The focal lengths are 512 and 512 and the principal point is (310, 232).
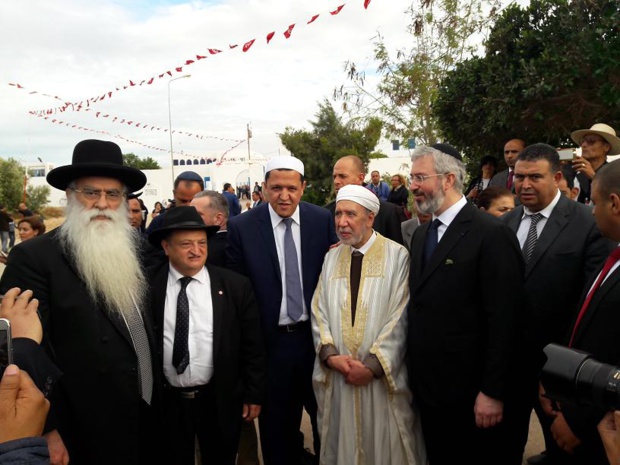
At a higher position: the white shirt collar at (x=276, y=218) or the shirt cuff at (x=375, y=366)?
the white shirt collar at (x=276, y=218)

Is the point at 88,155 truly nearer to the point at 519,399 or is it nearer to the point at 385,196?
the point at 519,399

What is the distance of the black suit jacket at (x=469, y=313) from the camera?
9.39 feet

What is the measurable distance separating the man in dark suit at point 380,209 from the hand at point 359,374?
179 centimetres

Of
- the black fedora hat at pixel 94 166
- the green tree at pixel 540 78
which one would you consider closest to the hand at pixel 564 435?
the black fedora hat at pixel 94 166

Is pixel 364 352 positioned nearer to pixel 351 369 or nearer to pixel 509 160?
pixel 351 369

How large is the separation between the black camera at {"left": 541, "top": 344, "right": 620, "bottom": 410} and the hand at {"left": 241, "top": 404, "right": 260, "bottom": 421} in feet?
6.40

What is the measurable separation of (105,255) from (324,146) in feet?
78.7

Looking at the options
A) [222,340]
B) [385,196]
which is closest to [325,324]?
[222,340]

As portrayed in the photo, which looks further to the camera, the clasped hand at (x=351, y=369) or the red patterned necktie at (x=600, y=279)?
the clasped hand at (x=351, y=369)

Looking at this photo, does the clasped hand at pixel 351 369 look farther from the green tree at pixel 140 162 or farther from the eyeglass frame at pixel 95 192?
the green tree at pixel 140 162

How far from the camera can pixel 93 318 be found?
2688 millimetres

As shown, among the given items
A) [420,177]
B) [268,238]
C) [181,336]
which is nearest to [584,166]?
[420,177]

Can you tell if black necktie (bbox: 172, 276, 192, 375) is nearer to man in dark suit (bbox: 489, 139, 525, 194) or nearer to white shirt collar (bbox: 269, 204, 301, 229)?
white shirt collar (bbox: 269, 204, 301, 229)

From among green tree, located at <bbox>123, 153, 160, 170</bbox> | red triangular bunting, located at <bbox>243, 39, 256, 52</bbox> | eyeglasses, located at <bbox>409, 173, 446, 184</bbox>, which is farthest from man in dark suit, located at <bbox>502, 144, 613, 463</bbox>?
green tree, located at <bbox>123, 153, 160, 170</bbox>
